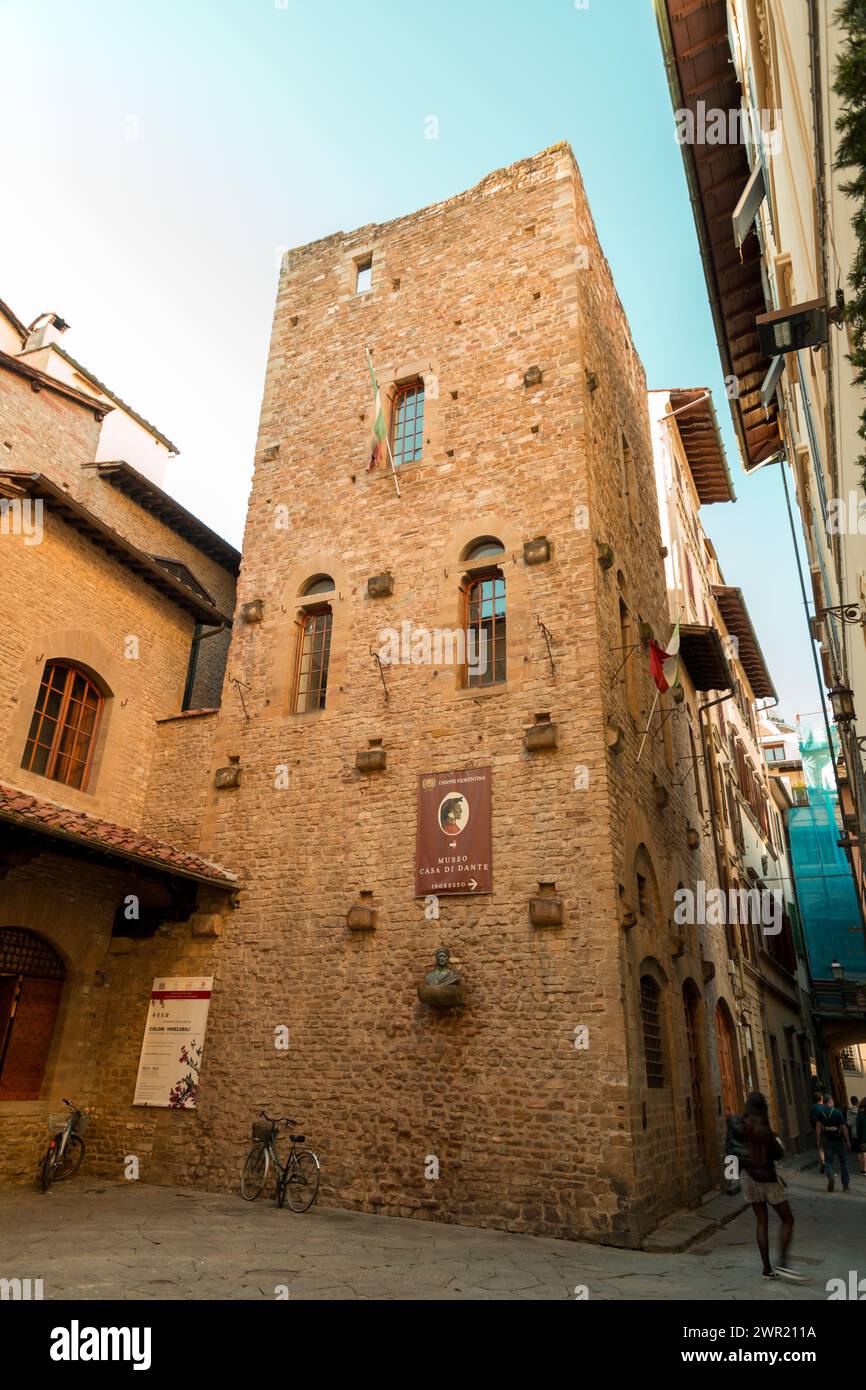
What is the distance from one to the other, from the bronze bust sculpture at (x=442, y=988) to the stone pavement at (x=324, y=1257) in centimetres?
203

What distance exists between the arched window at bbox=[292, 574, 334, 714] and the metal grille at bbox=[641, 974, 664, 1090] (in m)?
5.54

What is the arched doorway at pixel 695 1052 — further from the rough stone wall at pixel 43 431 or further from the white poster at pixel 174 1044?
the rough stone wall at pixel 43 431

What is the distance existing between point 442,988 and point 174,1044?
12.9ft

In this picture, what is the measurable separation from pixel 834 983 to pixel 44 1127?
2507 centimetres

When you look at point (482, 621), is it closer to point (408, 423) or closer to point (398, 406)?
point (408, 423)

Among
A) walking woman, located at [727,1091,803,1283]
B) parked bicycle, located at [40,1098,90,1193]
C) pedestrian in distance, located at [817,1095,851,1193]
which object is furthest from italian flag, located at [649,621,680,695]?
parked bicycle, located at [40,1098,90,1193]

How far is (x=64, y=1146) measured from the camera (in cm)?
973

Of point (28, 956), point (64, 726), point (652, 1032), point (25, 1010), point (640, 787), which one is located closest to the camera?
point (652, 1032)

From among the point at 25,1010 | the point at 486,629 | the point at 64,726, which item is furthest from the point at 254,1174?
the point at 486,629

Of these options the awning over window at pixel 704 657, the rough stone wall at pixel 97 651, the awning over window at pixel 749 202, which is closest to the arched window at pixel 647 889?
the awning over window at pixel 704 657

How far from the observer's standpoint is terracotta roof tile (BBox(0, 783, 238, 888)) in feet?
27.8

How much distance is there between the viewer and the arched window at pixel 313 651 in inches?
470
